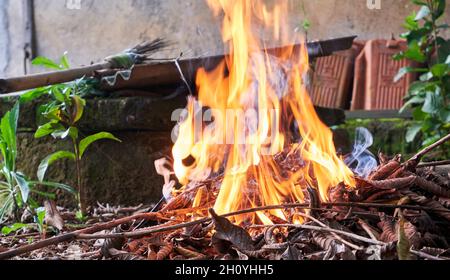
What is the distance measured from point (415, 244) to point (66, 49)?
5562 mm

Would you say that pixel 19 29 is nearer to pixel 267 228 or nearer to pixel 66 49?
pixel 66 49

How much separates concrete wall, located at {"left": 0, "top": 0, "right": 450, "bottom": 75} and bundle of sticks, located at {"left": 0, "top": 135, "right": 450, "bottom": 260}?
13.0ft

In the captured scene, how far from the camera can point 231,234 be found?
1749 millimetres

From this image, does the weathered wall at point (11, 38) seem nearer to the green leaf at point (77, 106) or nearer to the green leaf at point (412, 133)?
the green leaf at point (77, 106)

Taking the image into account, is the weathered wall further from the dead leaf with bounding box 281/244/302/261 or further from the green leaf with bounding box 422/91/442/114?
the dead leaf with bounding box 281/244/302/261

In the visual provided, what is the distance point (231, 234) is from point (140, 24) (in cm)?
495

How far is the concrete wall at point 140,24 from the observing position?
582 centimetres

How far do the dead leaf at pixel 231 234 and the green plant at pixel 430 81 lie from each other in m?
2.94

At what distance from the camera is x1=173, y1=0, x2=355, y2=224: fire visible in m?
2.18

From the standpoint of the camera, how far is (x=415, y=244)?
168 centimetres

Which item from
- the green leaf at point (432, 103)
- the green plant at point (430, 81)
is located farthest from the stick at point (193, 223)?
the green leaf at point (432, 103)

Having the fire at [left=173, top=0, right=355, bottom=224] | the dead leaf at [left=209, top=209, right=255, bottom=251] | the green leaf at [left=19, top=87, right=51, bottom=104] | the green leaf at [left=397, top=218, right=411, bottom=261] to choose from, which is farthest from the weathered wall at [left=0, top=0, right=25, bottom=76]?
the green leaf at [left=397, top=218, right=411, bottom=261]

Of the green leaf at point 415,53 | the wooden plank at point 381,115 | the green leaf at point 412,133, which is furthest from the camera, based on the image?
the wooden plank at point 381,115

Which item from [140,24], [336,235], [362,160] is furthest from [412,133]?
[140,24]
